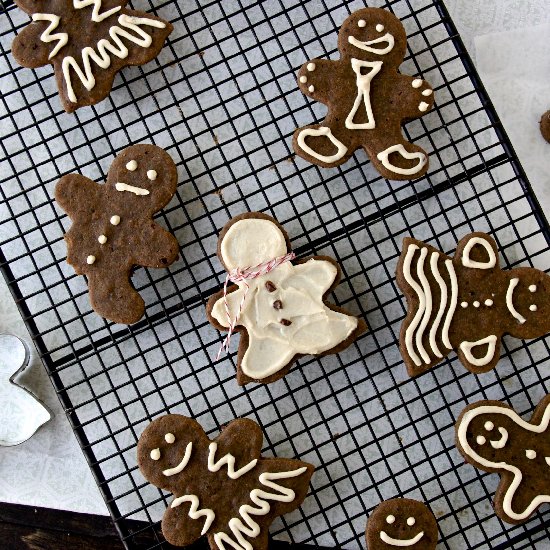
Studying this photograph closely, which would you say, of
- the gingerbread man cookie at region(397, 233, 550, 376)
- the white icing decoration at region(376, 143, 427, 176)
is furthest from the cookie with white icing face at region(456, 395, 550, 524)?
the white icing decoration at region(376, 143, 427, 176)

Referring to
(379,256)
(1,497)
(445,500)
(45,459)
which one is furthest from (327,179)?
(1,497)

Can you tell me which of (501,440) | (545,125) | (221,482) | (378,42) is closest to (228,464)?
(221,482)

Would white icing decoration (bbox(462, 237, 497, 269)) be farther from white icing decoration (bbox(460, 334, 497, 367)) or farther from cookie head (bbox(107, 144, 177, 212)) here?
cookie head (bbox(107, 144, 177, 212))

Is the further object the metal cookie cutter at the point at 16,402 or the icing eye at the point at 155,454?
the metal cookie cutter at the point at 16,402

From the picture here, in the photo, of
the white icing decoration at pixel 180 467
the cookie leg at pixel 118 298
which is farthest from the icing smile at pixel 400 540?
the cookie leg at pixel 118 298

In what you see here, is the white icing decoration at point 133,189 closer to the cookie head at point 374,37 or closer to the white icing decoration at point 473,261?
the cookie head at point 374,37

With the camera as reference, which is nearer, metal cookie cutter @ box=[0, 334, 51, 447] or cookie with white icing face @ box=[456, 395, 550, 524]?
cookie with white icing face @ box=[456, 395, 550, 524]
